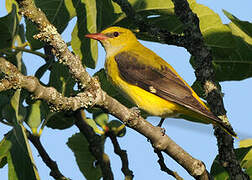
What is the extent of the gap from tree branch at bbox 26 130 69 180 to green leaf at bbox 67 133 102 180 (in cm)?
58

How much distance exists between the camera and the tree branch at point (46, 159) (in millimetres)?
3014

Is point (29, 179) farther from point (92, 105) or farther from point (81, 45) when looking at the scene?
point (81, 45)

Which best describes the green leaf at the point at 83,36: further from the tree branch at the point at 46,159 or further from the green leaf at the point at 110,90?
the tree branch at the point at 46,159

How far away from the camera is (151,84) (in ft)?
14.2

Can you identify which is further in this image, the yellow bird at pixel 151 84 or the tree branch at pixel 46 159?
the yellow bird at pixel 151 84

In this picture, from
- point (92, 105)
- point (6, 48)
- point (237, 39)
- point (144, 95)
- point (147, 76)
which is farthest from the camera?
point (147, 76)

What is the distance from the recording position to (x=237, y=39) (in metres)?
3.26

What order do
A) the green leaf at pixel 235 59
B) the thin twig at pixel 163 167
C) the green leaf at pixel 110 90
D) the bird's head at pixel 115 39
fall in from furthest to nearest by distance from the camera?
the bird's head at pixel 115 39 → the green leaf at pixel 110 90 → the green leaf at pixel 235 59 → the thin twig at pixel 163 167

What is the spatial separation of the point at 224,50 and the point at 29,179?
1.82 metres

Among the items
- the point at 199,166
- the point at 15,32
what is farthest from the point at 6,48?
the point at 199,166

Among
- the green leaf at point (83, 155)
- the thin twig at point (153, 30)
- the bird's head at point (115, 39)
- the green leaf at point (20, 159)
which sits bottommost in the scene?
the green leaf at point (83, 155)

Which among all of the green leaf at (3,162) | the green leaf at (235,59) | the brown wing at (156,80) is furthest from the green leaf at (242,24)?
the green leaf at (3,162)

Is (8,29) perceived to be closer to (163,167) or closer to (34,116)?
(34,116)

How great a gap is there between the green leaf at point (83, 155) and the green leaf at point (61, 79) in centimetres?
60
